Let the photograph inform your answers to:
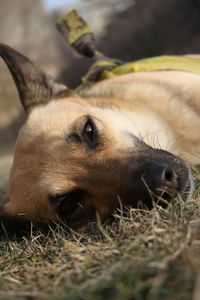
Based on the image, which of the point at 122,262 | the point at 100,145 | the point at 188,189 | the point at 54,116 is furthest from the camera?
the point at 54,116

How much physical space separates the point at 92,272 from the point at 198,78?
2.14 meters

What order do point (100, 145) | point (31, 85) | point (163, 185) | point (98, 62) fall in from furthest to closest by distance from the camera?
point (98, 62) → point (31, 85) → point (100, 145) → point (163, 185)

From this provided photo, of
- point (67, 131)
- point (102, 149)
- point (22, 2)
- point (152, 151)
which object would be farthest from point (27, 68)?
point (22, 2)

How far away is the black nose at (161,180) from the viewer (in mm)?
1928

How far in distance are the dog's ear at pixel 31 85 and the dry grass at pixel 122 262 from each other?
1.27m

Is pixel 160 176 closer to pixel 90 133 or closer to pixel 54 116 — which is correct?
pixel 90 133

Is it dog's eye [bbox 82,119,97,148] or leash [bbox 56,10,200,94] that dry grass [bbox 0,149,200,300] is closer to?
dog's eye [bbox 82,119,97,148]

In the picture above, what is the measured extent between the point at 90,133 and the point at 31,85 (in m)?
0.92

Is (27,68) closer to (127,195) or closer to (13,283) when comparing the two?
(127,195)

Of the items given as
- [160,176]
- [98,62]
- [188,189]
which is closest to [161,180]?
[160,176]

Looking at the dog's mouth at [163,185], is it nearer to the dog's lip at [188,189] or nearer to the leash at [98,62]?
the dog's lip at [188,189]

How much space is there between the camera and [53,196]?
92.0 inches

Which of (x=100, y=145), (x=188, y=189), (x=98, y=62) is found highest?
(x=98, y=62)

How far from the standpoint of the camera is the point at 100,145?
2.36 metres
